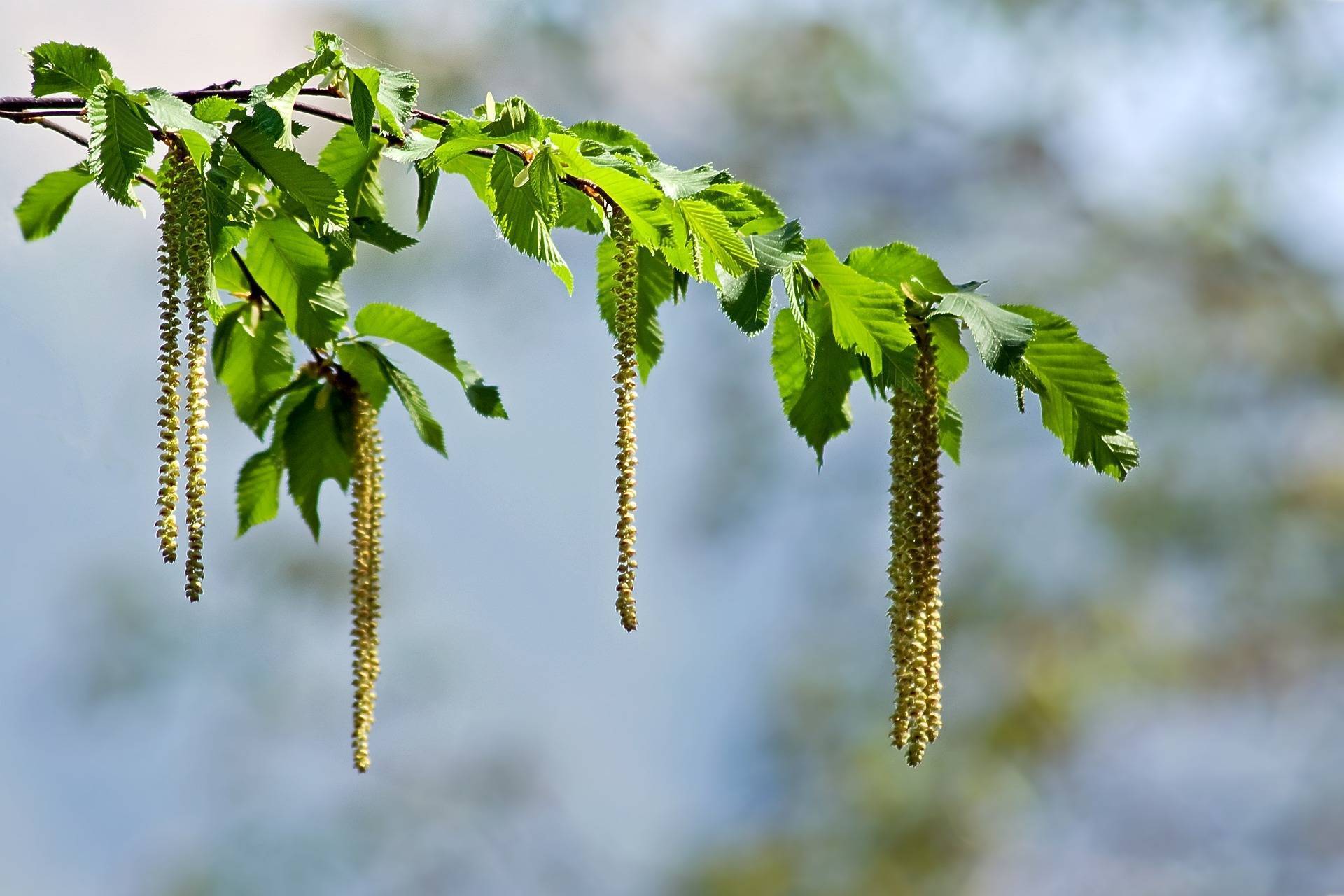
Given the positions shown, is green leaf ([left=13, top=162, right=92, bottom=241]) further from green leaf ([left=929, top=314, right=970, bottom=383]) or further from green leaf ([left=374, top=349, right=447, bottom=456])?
green leaf ([left=929, top=314, right=970, bottom=383])

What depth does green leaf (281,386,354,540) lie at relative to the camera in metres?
0.93

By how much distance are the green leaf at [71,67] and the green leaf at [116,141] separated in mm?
17

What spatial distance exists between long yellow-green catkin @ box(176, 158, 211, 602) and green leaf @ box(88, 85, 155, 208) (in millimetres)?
29

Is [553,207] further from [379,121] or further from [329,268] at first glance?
[329,268]

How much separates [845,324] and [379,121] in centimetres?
29

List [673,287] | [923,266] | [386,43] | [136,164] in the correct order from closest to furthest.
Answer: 1. [136,164]
2. [923,266]
3. [673,287]
4. [386,43]

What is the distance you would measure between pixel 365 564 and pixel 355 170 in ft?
0.89

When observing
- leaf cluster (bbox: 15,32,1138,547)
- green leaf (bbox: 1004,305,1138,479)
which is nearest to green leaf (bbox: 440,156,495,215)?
leaf cluster (bbox: 15,32,1138,547)

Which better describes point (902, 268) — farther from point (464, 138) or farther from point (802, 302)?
point (464, 138)

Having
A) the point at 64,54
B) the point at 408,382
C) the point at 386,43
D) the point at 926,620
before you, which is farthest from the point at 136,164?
the point at 386,43

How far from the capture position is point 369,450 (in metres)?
0.90

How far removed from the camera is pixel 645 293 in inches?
34.1

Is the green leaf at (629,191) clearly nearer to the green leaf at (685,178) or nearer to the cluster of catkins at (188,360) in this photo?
the green leaf at (685,178)

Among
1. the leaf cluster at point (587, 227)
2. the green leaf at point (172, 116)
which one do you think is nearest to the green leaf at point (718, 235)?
the leaf cluster at point (587, 227)
